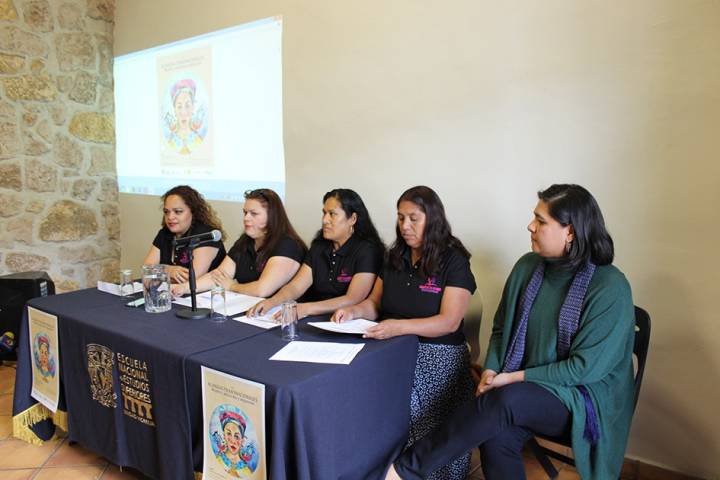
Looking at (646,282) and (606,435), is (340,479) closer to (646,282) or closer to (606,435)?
(606,435)

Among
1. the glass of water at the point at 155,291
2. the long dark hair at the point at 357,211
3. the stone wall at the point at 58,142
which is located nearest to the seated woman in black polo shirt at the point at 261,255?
the glass of water at the point at 155,291

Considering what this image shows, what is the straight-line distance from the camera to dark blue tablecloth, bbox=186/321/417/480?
151 centimetres

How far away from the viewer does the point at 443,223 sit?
2.13 metres

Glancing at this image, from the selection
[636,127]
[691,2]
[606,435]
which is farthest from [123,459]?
[691,2]

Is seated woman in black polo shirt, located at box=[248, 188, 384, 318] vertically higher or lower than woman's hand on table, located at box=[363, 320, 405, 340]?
higher

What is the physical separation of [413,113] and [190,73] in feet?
6.26

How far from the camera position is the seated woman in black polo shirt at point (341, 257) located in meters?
2.37

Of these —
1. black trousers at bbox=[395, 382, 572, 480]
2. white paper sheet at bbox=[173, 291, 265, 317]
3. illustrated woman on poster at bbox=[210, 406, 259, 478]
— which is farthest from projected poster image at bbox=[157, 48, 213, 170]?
black trousers at bbox=[395, 382, 572, 480]

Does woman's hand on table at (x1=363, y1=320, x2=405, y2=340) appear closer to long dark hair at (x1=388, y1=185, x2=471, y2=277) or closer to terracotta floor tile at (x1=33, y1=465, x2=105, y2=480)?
long dark hair at (x1=388, y1=185, x2=471, y2=277)

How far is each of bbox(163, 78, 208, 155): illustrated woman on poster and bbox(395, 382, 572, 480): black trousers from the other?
2825 mm

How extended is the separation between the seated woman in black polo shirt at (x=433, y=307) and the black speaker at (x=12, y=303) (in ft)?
7.81

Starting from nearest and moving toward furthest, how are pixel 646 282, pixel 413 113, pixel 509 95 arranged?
pixel 646 282 → pixel 509 95 → pixel 413 113

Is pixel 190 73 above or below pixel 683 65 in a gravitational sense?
above

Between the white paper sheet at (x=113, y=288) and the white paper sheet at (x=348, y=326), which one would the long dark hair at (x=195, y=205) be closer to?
the white paper sheet at (x=113, y=288)
